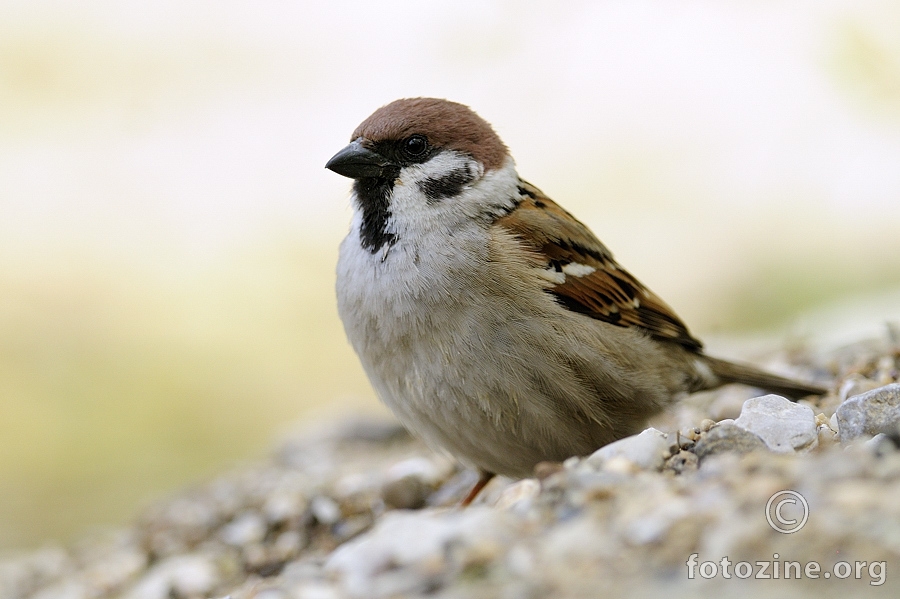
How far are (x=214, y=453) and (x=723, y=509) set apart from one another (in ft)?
15.7

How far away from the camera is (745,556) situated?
1.36 m

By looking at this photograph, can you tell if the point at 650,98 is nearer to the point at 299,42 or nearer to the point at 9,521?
the point at 299,42

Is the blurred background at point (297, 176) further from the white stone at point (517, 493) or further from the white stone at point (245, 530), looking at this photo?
the white stone at point (517, 493)

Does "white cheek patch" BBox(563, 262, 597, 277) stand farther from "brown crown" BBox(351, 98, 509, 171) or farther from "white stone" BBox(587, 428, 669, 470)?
"white stone" BBox(587, 428, 669, 470)

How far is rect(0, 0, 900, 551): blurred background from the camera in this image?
6023mm

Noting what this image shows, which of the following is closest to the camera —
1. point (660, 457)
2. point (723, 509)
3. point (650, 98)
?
point (723, 509)

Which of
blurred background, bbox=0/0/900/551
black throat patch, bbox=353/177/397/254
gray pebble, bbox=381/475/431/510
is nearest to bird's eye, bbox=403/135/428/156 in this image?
black throat patch, bbox=353/177/397/254

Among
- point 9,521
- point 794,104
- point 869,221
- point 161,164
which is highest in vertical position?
point 161,164

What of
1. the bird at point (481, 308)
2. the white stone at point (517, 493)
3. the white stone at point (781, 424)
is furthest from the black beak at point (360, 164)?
the white stone at point (781, 424)

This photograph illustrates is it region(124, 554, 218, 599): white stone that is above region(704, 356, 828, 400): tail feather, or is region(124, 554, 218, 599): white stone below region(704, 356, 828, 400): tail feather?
above

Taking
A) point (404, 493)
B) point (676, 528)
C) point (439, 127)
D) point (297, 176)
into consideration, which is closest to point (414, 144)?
point (439, 127)

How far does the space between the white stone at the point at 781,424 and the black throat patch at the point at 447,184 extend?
1066 mm

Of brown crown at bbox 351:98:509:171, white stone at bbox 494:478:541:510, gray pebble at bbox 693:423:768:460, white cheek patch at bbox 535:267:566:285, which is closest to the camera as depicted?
gray pebble at bbox 693:423:768:460

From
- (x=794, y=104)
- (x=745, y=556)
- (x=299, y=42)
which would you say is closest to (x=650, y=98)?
(x=794, y=104)
